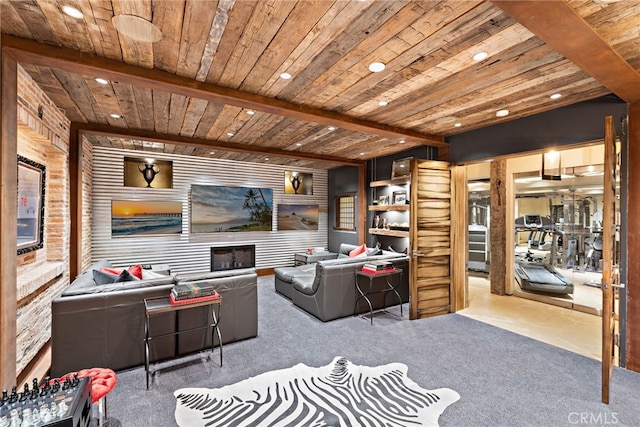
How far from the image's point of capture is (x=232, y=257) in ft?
22.7

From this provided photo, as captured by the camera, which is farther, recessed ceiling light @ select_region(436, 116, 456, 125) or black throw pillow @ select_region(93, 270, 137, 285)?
recessed ceiling light @ select_region(436, 116, 456, 125)

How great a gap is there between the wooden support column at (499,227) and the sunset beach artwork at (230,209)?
5.00m

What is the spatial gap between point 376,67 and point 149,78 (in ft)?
6.31

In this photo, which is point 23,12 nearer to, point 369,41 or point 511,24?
point 369,41

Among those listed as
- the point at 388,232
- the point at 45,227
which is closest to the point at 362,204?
the point at 388,232

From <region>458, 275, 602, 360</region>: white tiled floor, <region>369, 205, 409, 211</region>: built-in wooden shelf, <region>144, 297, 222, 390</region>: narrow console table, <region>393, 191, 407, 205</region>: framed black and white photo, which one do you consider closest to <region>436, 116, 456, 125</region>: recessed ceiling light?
<region>369, 205, 409, 211</region>: built-in wooden shelf

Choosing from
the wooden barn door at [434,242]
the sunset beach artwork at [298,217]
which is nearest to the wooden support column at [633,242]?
the wooden barn door at [434,242]

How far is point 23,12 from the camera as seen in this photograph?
5.87 ft

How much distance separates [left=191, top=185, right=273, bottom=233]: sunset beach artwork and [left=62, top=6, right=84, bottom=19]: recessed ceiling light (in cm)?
480

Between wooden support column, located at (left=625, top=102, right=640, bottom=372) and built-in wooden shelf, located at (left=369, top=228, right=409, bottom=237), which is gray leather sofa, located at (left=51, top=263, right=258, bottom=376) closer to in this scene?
built-in wooden shelf, located at (left=369, top=228, right=409, bottom=237)

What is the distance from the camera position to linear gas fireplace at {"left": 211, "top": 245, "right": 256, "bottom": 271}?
6.70 meters

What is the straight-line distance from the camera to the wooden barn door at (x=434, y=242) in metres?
4.21

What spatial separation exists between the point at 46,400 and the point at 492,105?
14.1ft

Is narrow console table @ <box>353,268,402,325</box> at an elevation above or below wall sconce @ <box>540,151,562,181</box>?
below
